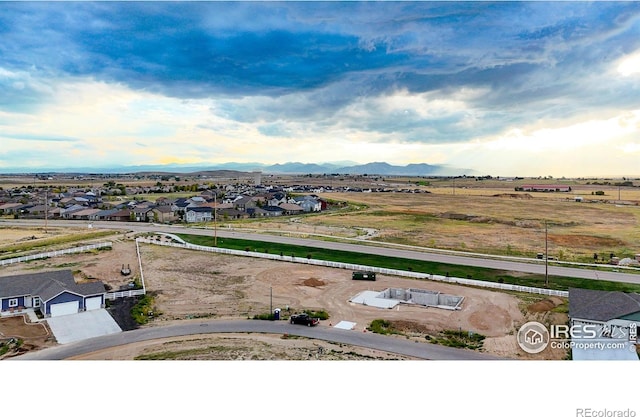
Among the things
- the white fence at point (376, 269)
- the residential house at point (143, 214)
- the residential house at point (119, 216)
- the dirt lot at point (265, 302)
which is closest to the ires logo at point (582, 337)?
the dirt lot at point (265, 302)

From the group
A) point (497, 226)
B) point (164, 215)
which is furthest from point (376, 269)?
point (164, 215)

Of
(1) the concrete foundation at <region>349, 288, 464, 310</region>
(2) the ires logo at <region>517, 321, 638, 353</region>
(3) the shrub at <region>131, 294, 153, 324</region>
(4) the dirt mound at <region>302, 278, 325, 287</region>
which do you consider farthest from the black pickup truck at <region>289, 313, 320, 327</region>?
(2) the ires logo at <region>517, 321, 638, 353</region>

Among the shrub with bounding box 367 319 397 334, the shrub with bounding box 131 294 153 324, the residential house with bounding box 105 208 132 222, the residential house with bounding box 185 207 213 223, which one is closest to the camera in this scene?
the shrub with bounding box 367 319 397 334

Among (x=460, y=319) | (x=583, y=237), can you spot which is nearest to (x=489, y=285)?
(x=460, y=319)

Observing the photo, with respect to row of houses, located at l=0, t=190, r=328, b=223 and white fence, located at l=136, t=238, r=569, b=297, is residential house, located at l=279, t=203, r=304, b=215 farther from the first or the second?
white fence, located at l=136, t=238, r=569, b=297

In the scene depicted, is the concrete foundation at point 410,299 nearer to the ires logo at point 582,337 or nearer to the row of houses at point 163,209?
the ires logo at point 582,337

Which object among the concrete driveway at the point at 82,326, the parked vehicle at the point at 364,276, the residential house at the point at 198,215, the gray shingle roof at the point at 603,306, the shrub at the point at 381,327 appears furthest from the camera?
the residential house at the point at 198,215
